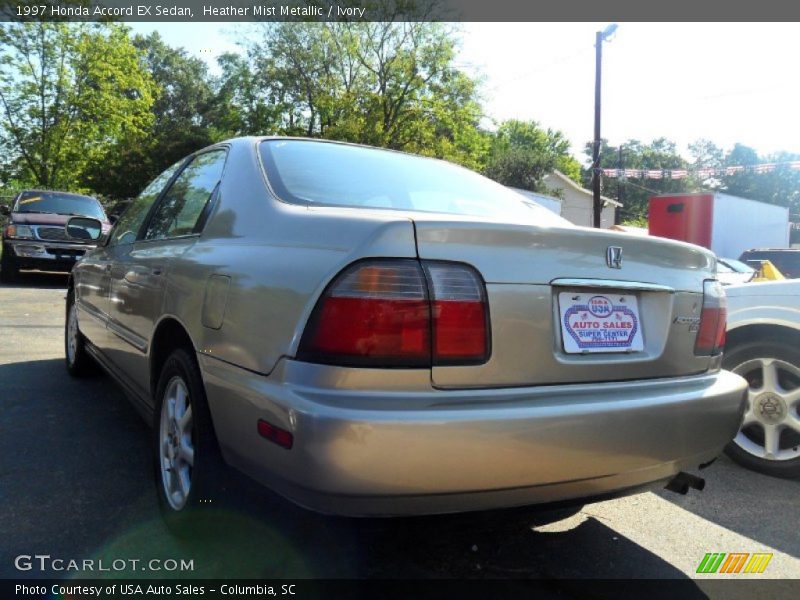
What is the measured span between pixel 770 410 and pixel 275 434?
2.91 meters

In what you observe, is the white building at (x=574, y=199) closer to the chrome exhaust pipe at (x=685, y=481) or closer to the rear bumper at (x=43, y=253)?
the rear bumper at (x=43, y=253)

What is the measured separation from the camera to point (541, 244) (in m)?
2.08

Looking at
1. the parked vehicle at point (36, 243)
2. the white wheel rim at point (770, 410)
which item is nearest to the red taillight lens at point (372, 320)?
the white wheel rim at point (770, 410)

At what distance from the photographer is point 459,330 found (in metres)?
1.89

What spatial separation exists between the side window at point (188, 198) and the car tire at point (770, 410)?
9.61 feet

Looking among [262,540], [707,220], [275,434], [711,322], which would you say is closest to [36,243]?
[262,540]

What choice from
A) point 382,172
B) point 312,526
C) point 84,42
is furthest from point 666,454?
point 84,42

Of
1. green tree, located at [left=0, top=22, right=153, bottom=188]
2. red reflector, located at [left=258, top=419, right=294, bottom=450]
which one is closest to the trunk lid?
red reflector, located at [left=258, top=419, right=294, bottom=450]

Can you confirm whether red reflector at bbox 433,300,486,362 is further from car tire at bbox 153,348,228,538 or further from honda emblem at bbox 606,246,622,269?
car tire at bbox 153,348,228,538

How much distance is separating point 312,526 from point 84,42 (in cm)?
2500

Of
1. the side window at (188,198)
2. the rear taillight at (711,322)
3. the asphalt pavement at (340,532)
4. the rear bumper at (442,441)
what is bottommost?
the asphalt pavement at (340,532)

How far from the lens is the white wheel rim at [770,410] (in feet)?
11.6

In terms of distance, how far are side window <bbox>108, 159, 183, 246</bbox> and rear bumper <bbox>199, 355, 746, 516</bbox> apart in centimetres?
187

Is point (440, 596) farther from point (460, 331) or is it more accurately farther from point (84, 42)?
point (84, 42)
